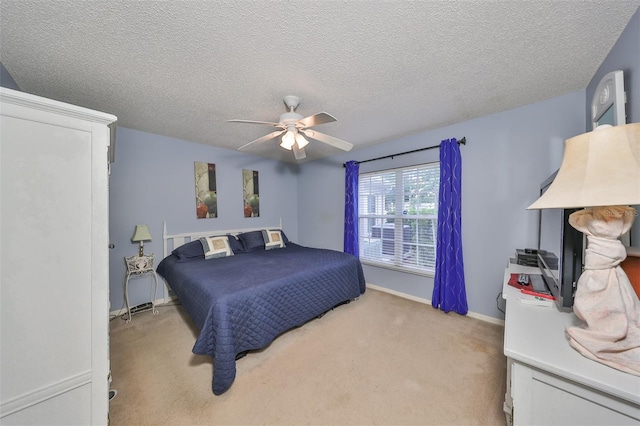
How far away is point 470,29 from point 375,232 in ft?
8.81

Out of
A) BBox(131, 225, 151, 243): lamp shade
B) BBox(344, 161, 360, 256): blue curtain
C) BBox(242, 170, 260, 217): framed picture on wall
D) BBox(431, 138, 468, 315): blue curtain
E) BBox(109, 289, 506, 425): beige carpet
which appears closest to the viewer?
BBox(109, 289, 506, 425): beige carpet

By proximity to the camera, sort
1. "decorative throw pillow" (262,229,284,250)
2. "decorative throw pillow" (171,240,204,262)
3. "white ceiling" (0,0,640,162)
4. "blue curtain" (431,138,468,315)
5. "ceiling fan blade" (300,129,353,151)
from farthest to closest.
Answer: "decorative throw pillow" (262,229,284,250) < "decorative throw pillow" (171,240,204,262) < "blue curtain" (431,138,468,315) < "ceiling fan blade" (300,129,353,151) < "white ceiling" (0,0,640,162)

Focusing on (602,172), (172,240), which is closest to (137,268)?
(172,240)

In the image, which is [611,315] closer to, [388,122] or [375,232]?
[388,122]

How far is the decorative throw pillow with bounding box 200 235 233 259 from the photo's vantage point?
3105 millimetres

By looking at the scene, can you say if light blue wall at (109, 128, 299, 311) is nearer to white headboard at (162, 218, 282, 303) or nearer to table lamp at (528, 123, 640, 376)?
white headboard at (162, 218, 282, 303)

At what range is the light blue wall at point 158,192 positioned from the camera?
2732 millimetres

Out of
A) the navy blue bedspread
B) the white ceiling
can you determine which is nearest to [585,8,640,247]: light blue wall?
the white ceiling

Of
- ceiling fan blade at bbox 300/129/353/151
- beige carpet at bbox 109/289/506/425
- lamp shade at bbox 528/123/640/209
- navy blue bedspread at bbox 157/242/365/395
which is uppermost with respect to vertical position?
ceiling fan blade at bbox 300/129/353/151

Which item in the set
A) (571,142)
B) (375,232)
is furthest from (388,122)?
(571,142)

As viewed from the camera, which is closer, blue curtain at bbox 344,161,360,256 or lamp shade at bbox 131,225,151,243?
lamp shade at bbox 131,225,151,243

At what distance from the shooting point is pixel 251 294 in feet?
6.16

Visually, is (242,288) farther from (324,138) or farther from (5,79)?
(5,79)

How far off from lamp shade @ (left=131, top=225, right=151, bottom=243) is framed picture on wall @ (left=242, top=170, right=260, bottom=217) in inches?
58.2
